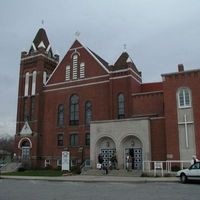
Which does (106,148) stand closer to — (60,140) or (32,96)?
(60,140)

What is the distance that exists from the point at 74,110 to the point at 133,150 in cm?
1450

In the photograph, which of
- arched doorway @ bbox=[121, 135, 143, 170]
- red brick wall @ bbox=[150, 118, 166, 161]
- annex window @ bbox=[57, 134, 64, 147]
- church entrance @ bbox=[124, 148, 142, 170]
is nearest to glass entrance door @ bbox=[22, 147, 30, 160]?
annex window @ bbox=[57, 134, 64, 147]

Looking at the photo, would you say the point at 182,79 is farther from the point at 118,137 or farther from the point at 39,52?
the point at 39,52

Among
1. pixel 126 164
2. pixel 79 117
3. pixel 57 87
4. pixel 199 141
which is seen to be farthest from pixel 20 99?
pixel 199 141

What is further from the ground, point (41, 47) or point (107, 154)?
point (41, 47)

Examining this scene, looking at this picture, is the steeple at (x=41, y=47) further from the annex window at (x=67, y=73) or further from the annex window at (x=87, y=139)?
the annex window at (x=87, y=139)

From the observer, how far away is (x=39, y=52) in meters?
51.8

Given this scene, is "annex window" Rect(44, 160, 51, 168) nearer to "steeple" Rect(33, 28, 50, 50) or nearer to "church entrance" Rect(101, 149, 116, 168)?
"church entrance" Rect(101, 149, 116, 168)

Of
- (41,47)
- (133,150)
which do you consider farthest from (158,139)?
(41,47)

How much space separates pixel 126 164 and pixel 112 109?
391 inches

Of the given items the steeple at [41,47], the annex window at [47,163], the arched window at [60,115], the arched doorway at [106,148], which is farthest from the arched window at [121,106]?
the steeple at [41,47]

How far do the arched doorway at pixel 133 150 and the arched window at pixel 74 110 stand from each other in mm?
11970

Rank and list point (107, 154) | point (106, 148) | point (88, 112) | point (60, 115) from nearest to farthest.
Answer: point (106, 148)
point (107, 154)
point (88, 112)
point (60, 115)

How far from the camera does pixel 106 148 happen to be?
123 ft
